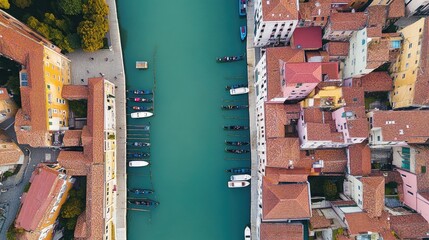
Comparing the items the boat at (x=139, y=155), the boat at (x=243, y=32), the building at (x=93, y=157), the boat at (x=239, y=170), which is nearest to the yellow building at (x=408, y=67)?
the boat at (x=243, y=32)

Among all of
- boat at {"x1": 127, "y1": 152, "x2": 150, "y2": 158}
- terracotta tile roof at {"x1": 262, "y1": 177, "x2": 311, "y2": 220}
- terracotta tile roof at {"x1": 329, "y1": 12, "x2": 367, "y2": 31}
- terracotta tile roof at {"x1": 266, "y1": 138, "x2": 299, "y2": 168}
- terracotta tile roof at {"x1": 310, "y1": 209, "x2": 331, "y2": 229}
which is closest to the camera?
terracotta tile roof at {"x1": 262, "y1": 177, "x2": 311, "y2": 220}

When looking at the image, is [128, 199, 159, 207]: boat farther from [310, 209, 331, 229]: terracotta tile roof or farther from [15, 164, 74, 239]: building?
[310, 209, 331, 229]: terracotta tile roof

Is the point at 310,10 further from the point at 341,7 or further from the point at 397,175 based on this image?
the point at 397,175

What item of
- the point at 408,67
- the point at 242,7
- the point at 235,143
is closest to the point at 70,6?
the point at 242,7

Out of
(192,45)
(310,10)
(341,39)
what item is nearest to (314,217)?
(341,39)

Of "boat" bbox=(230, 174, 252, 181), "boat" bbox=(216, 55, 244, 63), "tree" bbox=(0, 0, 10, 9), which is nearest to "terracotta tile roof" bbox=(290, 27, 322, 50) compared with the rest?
"boat" bbox=(216, 55, 244, 63)

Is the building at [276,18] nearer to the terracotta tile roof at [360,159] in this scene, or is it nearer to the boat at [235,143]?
the boat at [235,143]
